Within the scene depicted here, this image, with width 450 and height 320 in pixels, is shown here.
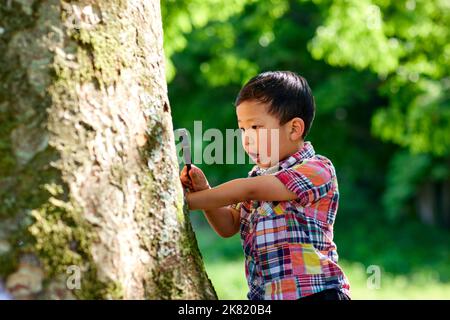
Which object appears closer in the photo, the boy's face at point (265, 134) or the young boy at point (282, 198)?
the young boy at point (282, 198)

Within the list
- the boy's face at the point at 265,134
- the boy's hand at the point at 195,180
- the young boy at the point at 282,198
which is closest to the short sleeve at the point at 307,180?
the young boy at the point at 282,198

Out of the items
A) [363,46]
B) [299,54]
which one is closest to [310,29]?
[299,54]

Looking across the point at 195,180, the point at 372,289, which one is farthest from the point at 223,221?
the point at 372,289

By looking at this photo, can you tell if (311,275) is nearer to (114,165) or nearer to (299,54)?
(114,165)

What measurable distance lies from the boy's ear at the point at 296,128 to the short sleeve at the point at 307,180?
0.51ft

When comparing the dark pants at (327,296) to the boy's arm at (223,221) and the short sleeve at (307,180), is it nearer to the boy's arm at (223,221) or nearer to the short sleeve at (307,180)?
the short sleeve at (307,180)

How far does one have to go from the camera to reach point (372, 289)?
12.5 metres

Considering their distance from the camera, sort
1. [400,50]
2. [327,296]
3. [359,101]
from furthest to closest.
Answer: [359,101]
[400,50]
[327,296]

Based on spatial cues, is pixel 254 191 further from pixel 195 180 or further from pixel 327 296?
pixel 327 296

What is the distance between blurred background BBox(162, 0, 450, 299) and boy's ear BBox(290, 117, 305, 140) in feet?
16.9

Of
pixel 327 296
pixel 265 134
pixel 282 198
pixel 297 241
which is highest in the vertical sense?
pixel 265 134

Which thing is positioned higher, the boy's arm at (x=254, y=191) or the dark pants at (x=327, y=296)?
the boy's arm at (x=254, y=191)

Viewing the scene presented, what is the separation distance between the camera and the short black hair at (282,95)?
2764 millimetres

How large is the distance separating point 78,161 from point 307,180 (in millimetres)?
889
